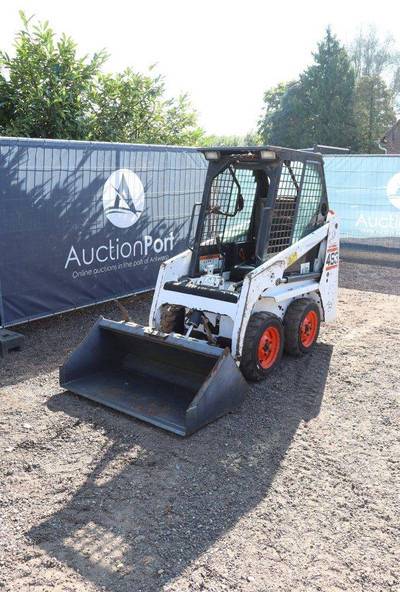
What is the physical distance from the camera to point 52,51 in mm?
11469

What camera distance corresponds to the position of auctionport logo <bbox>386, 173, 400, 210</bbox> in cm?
1335

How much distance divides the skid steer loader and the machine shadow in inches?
7.7

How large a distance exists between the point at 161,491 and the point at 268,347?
234cm

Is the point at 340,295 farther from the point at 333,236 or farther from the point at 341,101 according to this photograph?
the point at 341,101

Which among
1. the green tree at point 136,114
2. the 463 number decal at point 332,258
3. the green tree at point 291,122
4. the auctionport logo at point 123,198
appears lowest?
the 463 number decal at point 332,258

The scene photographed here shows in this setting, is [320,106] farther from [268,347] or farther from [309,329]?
[268,347]

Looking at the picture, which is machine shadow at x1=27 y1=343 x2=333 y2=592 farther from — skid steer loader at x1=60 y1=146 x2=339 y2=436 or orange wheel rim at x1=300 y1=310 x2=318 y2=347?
orange wheel rim at x1=300 y1=310 x2=318 y2=347

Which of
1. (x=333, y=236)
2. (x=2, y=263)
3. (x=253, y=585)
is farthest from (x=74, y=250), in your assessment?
(x=253, y=585)

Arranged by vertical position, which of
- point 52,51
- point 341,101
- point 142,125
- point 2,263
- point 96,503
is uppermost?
point 341,101

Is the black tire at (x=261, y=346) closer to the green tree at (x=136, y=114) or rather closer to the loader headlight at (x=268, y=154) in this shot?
the loader headlight at (x=268, y=154)

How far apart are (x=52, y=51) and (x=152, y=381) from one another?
875cm

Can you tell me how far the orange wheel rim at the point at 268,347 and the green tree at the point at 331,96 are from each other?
4005cm

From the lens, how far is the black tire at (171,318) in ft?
20.2

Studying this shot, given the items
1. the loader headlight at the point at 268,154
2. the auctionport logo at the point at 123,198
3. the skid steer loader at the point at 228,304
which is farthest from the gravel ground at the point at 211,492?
the auctionport logo at the point at 123,198
